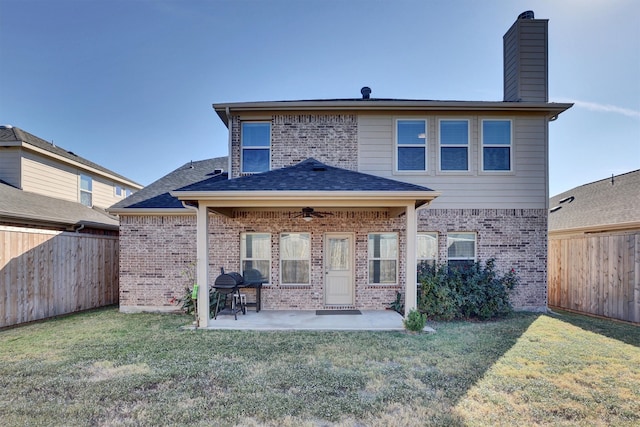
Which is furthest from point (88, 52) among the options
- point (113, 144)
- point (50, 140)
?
point (113, 144)

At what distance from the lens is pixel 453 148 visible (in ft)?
28.3

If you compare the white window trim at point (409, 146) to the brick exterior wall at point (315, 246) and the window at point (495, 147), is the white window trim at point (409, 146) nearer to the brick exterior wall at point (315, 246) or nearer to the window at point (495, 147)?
the brick exterior wall at point (315, 246)

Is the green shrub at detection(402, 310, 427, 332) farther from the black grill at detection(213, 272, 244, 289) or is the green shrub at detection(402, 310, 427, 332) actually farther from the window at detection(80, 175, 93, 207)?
the window at detection(80, 175, 93, 207)

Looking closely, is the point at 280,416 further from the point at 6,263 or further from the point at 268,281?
the point at 6,263

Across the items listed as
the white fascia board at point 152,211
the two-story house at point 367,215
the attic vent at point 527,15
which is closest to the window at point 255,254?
the two-story house at point 367,215

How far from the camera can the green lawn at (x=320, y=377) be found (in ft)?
11.0

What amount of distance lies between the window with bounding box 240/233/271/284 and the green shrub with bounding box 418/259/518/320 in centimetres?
403

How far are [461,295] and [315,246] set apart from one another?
3.81 m

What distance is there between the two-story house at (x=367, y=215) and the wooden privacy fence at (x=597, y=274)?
3.72 ft

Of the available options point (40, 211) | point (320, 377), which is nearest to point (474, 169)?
point (320, 377)

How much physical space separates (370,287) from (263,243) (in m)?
3.11

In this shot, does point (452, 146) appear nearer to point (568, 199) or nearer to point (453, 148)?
point (453, 148)

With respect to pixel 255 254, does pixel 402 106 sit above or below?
above

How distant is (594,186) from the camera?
1179cm
